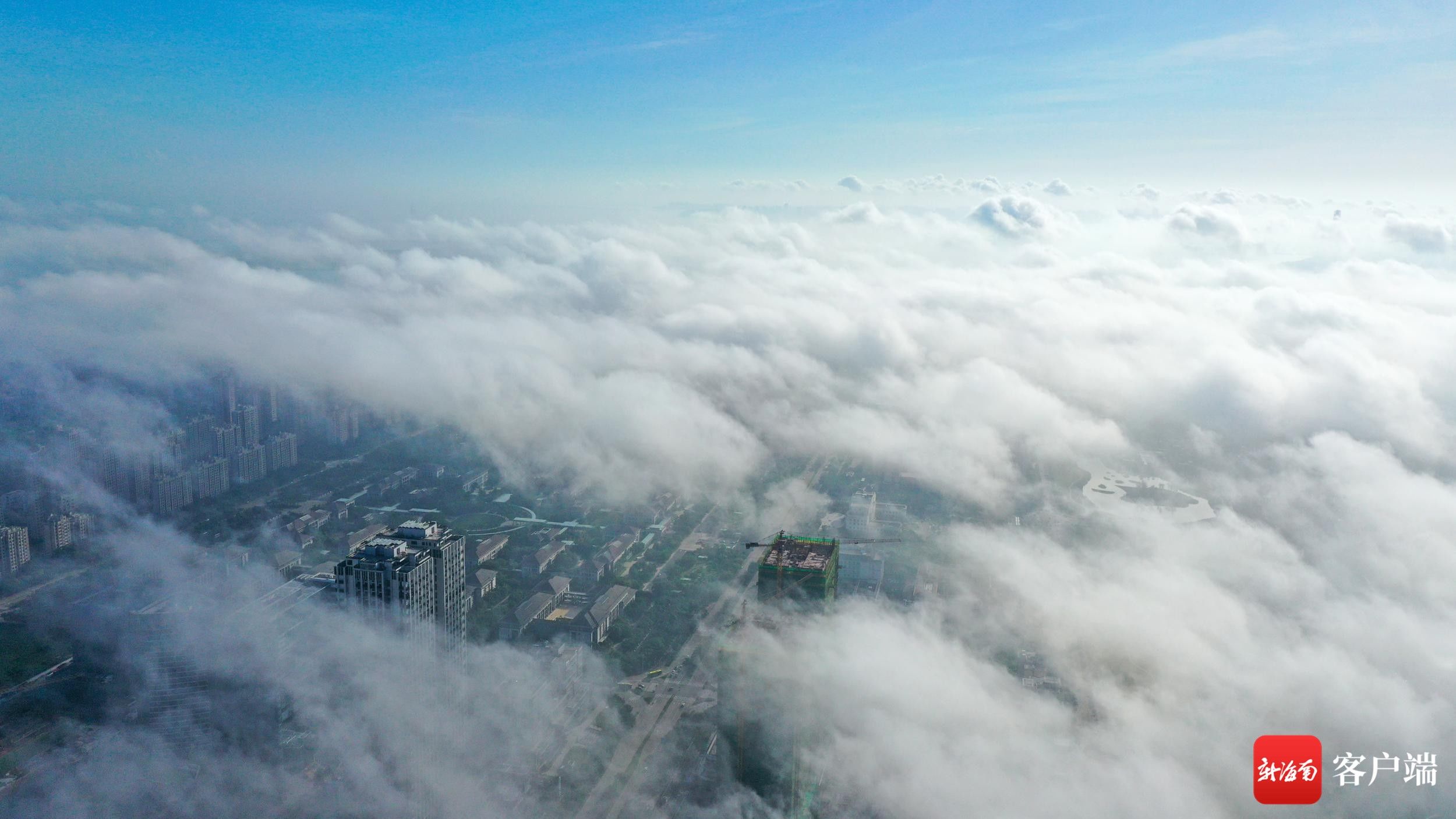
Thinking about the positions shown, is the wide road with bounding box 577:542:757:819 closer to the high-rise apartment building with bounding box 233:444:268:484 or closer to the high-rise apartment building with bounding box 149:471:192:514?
the high-rise apartment building with bounding box 149:471:192:514

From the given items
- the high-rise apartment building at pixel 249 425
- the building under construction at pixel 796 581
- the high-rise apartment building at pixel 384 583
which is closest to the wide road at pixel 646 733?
the building under construction at pixel 796 581

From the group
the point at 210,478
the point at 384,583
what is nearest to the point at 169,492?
the point at 210,478

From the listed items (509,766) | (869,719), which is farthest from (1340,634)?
(509,766)

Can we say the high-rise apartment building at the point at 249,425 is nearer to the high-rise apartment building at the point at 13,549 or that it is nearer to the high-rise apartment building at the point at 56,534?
the high-rise apartment building at the point at 56,534

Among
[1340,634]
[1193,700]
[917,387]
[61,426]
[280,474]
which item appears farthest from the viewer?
[917,387]

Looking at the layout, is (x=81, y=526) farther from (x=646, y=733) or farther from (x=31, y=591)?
(x=646, y=733)

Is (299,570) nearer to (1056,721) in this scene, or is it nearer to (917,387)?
(1056,721)

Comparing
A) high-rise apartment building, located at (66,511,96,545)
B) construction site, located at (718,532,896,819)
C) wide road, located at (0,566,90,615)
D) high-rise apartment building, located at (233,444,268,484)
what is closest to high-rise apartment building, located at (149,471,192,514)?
high-rise apartment building, located at (66,511,96,545)
